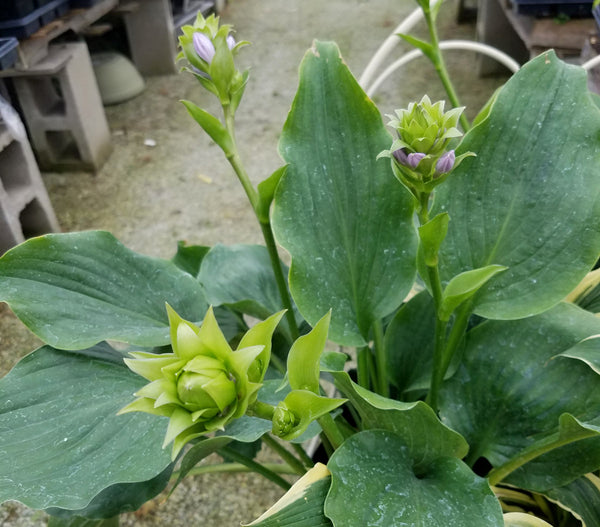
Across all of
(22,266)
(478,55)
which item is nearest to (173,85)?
(478,55)

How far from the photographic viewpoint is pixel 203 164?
190 centimetres

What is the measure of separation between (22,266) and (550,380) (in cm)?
50

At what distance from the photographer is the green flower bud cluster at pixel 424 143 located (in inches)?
16.5

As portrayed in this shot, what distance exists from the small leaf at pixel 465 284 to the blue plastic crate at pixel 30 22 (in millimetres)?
1472

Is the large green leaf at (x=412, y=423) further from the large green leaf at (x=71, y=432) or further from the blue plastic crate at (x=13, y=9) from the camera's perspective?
the blue plastic crate at (x=13, y=9)

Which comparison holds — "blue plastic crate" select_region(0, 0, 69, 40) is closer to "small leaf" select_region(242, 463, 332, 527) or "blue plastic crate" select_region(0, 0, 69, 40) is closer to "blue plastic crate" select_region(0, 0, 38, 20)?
"blue plastic crate" select_region(0, 0, 38, 20)

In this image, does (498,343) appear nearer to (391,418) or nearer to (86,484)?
(391,418)

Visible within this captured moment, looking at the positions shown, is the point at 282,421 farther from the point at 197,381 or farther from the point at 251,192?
the point at 251,192

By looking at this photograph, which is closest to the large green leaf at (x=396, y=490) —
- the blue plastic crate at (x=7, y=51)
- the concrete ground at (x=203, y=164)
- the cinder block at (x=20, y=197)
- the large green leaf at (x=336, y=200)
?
the large green leaf at (x=336, y=200)

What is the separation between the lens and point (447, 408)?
620 mm

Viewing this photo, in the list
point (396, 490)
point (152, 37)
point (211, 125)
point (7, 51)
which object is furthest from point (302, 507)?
point (152, 37)

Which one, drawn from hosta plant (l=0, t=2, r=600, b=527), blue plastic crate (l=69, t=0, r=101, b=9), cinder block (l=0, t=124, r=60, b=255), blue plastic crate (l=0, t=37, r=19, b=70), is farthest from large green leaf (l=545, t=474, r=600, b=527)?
blue plastic crate (l=69, t=0, r=101, b=9)

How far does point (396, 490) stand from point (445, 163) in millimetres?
260

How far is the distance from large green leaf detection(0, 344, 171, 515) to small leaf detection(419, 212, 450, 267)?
0.87ft
